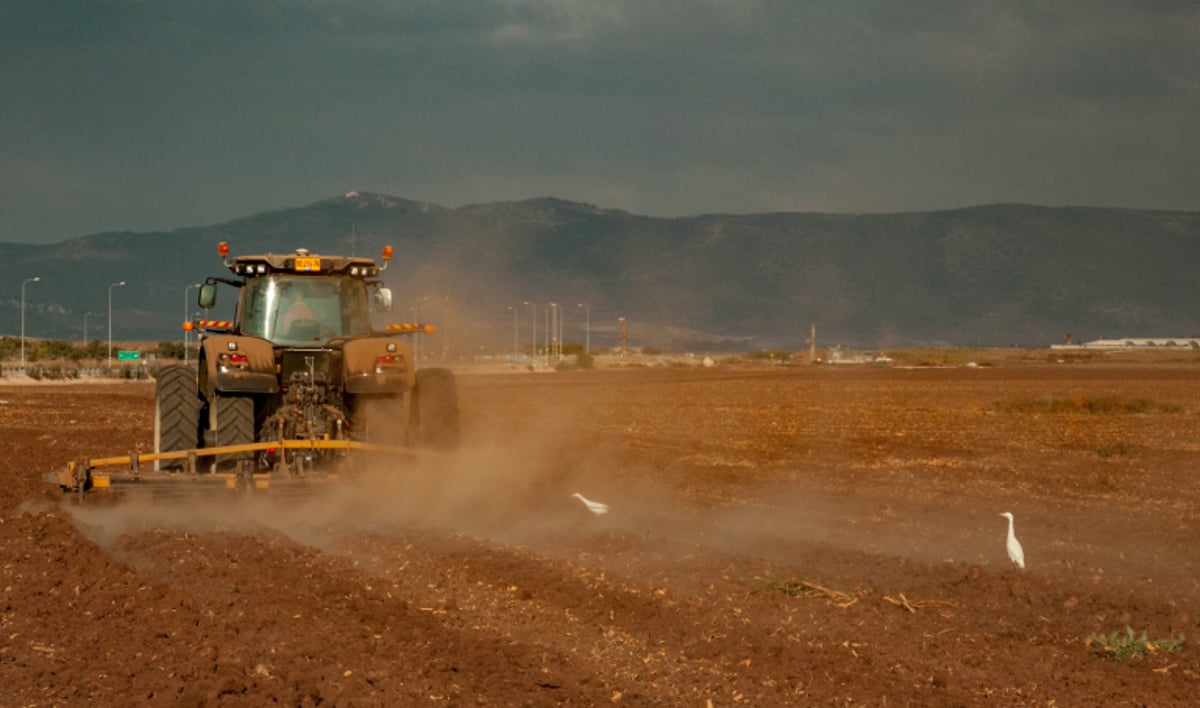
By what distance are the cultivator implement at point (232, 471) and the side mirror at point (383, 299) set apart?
2.05 meters

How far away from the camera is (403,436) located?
54.4 feet

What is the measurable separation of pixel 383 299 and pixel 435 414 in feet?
4.99

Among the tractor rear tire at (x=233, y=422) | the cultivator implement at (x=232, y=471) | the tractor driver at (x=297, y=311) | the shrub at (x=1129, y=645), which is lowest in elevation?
the shrub at (x=1129, y=645)

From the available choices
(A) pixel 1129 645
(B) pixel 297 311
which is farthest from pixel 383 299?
(A) pixel 1129 645

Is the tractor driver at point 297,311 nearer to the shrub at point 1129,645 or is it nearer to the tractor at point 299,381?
the tractor at point 299,381

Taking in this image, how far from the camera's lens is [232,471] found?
1602 centimetres

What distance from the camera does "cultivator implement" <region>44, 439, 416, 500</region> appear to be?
1439 centimetres

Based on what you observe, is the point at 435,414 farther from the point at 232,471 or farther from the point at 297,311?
the point at 232,471

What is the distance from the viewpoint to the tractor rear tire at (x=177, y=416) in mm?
16328

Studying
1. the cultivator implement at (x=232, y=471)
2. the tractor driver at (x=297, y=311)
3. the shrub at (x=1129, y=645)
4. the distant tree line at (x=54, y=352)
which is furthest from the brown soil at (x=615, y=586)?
the distant tree line at (x=54, y=352)

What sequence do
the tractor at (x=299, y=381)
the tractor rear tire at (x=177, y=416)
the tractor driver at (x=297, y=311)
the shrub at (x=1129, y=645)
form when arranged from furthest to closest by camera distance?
the tractor driver at (x=297, y=311), the tractor rear tire at (x=177, y=416), the tractor at (x=299, y=381), the shrub at (x=1129, y=645)

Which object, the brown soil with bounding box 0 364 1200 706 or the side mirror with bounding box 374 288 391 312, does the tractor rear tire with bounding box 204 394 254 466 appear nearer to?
the brown soil with bounding box 0 364 1200 706

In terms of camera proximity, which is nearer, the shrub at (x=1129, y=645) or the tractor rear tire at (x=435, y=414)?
the shrub at (x=1129, y=645)

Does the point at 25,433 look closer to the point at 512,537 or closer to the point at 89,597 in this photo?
the point at 512,537
